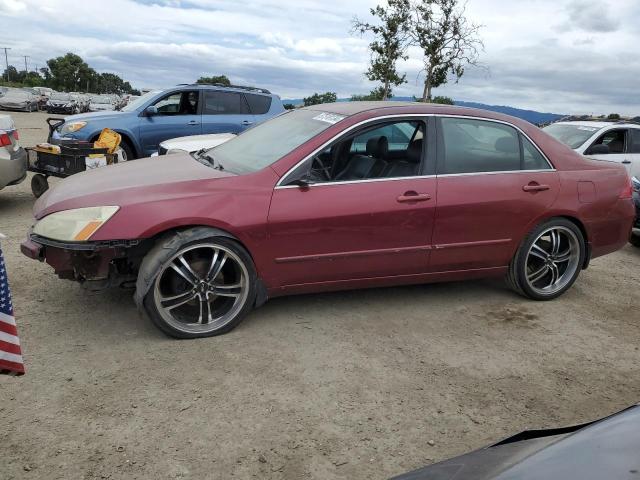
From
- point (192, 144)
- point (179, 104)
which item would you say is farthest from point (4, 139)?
point (179, 104)

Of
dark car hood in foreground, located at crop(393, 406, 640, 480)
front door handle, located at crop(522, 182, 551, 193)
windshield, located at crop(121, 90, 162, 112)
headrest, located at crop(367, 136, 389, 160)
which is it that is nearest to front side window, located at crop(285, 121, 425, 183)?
headrest, located at crop(367, 136, 389, 160)

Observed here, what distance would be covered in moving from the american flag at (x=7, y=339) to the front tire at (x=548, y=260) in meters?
3.71

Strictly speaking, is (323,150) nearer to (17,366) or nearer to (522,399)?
(522,399)

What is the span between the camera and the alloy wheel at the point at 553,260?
472cm

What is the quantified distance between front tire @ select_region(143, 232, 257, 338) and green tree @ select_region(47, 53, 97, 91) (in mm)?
86385

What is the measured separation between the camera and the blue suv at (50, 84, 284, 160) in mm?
9430

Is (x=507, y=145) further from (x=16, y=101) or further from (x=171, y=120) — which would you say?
(x=16, y=101)

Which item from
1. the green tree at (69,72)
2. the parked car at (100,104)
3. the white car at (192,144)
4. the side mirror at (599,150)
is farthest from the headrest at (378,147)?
the green tree at (69,72)

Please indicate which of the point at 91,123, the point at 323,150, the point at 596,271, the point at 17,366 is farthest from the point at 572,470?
the point at 91,123

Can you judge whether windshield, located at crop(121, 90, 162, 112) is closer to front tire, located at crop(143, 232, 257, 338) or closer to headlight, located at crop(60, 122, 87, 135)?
headlight, located at crop(60, 122, 87, 135)

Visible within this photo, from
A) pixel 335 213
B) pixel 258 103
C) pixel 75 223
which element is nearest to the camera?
pixel 75 223

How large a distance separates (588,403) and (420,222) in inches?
64.4

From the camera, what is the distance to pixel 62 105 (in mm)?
40312

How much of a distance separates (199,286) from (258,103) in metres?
7.76
